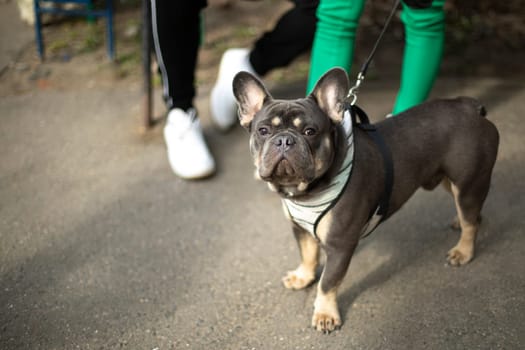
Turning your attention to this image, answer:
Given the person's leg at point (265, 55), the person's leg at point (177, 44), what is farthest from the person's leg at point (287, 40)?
the person's leg at point (177, 44)

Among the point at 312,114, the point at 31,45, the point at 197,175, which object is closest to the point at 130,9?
the point at 31,45

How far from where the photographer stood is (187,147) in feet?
14.0

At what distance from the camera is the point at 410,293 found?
3111 mm

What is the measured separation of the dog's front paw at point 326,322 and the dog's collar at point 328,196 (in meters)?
0.47

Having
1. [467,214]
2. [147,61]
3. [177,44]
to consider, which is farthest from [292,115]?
[147,61]

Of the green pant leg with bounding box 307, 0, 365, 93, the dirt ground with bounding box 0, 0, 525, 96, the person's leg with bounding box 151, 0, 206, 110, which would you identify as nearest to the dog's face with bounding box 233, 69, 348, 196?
the green pant leg with bounding box 307, 0, 365, 93

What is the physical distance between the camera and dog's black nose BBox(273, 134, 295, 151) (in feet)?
8.24

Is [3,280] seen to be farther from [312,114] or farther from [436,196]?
[436,196]

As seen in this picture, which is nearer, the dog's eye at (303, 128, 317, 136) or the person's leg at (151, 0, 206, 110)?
the dog's eye at (303, 128, 317, 136)

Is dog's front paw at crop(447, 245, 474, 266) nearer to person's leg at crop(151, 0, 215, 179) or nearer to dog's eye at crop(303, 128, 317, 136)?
dog's eye at crop(303, 128, 317, 136)

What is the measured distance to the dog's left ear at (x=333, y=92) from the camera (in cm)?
266

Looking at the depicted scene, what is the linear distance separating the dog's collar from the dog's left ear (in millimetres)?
74

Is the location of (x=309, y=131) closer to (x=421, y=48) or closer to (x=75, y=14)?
(x=421, y=48)

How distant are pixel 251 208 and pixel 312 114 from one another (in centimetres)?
146
